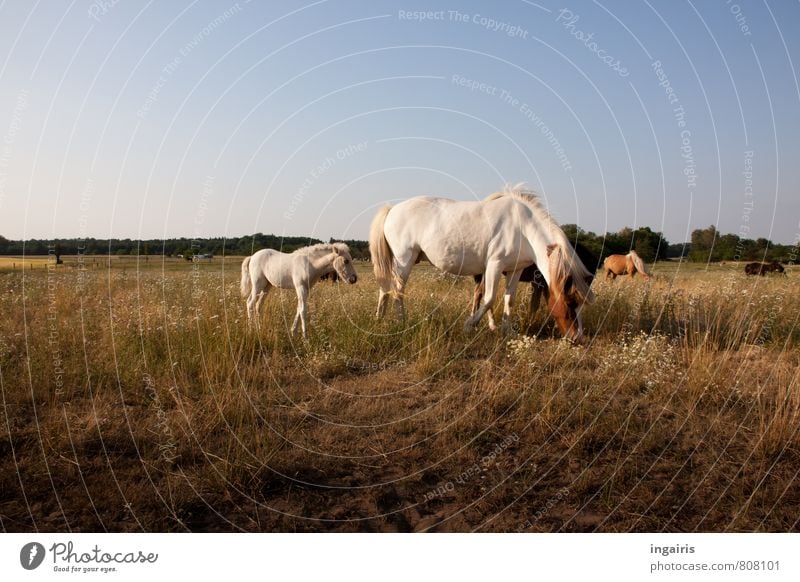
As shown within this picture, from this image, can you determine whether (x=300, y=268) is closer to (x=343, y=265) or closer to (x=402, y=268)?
(x=343, y=265)

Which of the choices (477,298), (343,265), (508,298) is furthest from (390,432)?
(477,298)

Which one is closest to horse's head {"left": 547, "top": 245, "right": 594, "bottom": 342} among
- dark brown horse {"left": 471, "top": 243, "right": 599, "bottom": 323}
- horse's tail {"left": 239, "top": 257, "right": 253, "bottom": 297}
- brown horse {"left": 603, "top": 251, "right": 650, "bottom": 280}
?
dark brown horse {"left": 471, "top": 243, "right": 599, "bottom": 323}

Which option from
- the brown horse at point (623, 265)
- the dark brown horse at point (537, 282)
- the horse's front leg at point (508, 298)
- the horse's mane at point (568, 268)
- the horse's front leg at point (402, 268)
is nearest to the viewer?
the horse's mane at point (568, 268)

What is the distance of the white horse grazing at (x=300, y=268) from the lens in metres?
8.20

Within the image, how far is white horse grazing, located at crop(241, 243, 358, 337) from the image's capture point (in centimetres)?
820

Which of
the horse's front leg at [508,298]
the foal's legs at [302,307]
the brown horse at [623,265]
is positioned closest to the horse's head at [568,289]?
the horse's front leg at [508,298]

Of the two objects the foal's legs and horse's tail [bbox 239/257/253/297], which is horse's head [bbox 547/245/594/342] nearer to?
the foal's legs

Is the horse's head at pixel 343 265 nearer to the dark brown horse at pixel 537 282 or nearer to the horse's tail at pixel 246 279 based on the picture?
the horse's tail at pixel 246 279

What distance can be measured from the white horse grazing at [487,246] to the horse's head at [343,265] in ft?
3.60

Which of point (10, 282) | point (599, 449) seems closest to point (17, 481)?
point (599, 449)

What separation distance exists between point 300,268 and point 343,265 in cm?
81

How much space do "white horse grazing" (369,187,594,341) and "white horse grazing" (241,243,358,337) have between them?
1.32 meters

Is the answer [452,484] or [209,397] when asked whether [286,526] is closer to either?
[452,484]

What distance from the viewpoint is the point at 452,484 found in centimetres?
390
